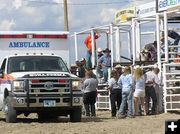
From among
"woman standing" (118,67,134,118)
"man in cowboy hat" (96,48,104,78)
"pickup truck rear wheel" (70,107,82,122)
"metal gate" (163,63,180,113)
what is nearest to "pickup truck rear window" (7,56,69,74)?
"pickup truck rear wheel" (70,107,82,122)

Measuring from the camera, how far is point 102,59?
1966 centimetres

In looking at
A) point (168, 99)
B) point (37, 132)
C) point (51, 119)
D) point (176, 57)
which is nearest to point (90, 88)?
point (51, 119)

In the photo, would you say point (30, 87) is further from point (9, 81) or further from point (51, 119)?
point (51, 119)

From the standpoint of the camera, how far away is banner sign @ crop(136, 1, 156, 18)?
60.1 ft

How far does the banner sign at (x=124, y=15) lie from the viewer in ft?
65.1

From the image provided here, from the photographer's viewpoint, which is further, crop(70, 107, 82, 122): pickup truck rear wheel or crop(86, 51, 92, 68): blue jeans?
crop(86, 51, 92, 68): blue jeans

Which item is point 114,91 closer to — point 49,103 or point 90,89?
point 90,89

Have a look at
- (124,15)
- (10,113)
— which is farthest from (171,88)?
(10,113)

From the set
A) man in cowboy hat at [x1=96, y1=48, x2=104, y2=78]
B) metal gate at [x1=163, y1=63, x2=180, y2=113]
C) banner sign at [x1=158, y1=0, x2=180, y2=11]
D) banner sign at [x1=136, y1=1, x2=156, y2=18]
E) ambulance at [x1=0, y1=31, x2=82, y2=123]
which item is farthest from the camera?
man in cowboy hat at [x1=96, y1=48, x2=104, y2=78]

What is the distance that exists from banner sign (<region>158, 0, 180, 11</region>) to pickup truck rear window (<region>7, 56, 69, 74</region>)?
5012mm

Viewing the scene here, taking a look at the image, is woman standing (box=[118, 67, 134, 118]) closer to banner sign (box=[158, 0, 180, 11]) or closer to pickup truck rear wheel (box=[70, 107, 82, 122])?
pickup truck rear wheel (box=[70, 107, 82, 122])

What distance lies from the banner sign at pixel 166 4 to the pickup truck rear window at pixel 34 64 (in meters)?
5.01

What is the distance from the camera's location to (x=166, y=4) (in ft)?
56.0

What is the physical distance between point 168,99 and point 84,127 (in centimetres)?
554
